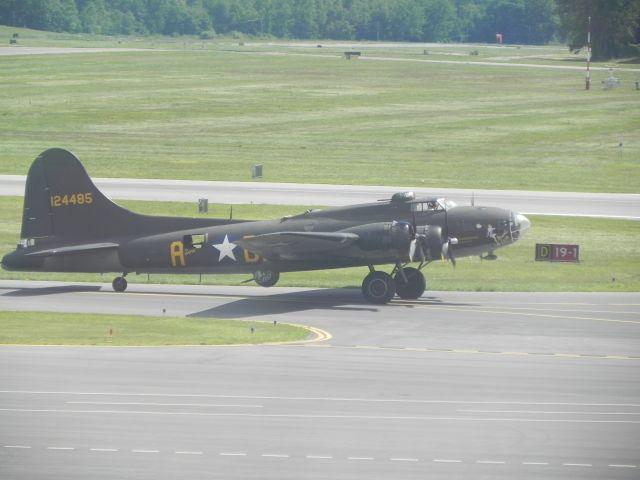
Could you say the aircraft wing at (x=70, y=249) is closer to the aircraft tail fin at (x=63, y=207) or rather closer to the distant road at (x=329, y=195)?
the aircraft tail fin at (x=63, y=207)

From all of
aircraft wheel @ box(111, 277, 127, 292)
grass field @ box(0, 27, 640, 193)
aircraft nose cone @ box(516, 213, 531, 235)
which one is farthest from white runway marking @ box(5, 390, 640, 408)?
grass field @ box(0, 27, 640, 193)

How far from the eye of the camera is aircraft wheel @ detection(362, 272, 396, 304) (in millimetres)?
43062

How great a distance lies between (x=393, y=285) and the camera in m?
43.2

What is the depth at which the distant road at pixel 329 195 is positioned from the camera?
66.9 meters

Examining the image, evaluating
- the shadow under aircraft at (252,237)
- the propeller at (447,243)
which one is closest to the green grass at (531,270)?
the shadow under aircraft at (252,237)

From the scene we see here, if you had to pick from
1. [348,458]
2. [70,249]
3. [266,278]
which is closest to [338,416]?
[348,458]

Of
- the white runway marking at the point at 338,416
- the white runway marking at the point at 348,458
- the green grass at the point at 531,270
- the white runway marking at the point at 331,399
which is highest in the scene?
the green grass at the point at 531,270

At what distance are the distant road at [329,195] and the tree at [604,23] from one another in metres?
104

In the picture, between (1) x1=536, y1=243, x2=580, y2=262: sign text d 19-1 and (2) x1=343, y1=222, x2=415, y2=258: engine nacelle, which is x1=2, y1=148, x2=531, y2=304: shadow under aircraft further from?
(1) x1=536, y1=243, x2=580, y2=262: sign text d 19-1

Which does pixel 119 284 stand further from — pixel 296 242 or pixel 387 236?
pixel 387 236

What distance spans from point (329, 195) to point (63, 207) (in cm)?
2692

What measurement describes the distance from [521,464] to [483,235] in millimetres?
20481

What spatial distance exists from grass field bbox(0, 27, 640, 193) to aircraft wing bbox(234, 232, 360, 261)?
34.0 m

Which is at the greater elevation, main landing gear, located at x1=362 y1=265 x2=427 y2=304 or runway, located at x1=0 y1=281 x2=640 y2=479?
main landing gear, located at x1=362 y1=265 x2=427 y2=304
